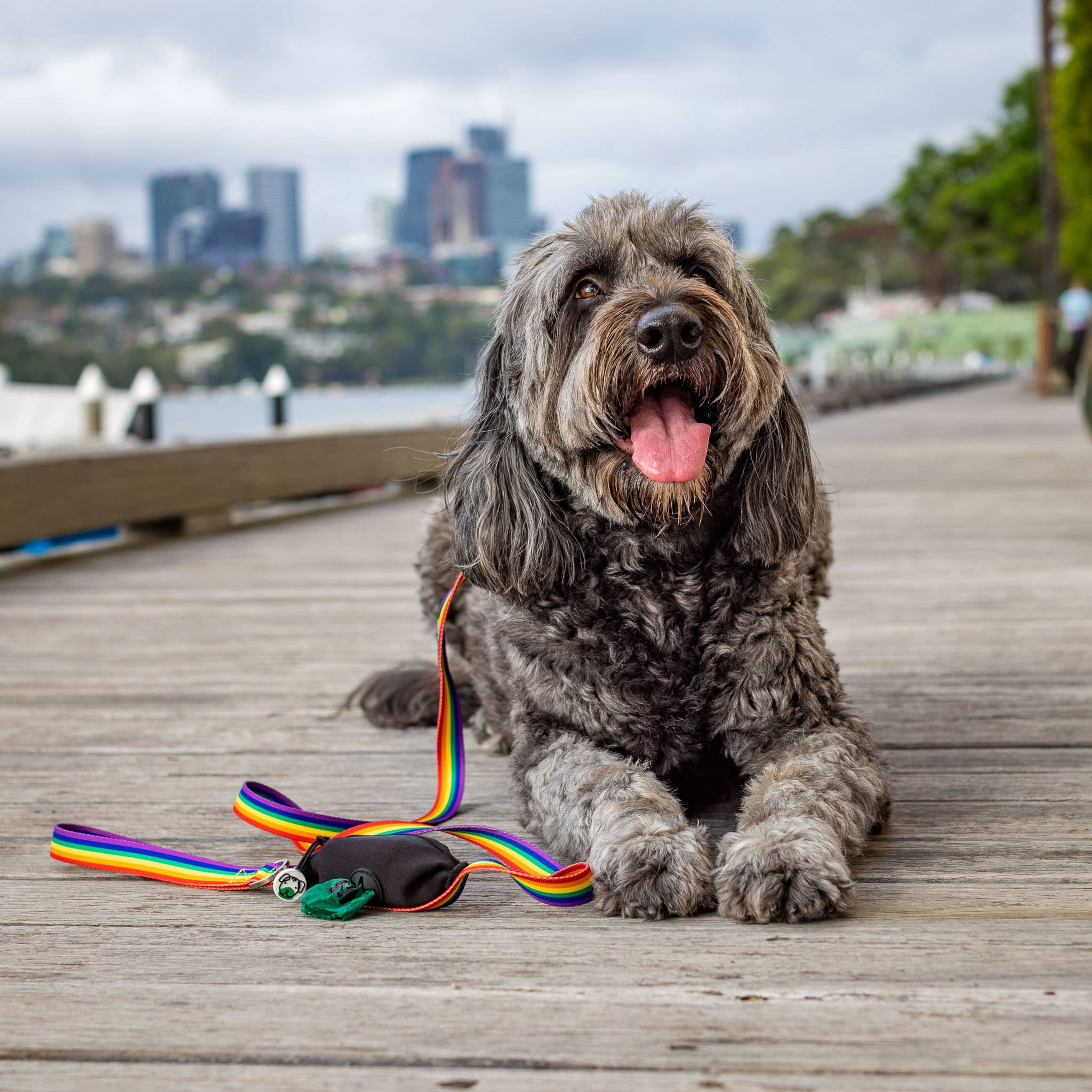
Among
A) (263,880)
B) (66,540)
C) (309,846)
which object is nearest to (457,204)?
(66,540)

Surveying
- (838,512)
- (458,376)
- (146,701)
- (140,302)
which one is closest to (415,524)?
(838,512)

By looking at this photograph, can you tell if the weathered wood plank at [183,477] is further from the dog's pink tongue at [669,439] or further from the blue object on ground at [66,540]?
the dog's pink tongue at [669,439]

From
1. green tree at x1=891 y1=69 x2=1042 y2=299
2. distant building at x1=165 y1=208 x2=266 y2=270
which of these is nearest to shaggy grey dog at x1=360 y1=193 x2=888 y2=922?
distant building at x1=165 y1=208 x2=266 y2=270

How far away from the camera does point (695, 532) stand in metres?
2.89

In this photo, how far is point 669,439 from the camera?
2758mm

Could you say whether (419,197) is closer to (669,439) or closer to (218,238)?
(218,238)

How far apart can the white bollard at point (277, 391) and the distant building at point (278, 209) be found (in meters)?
9.66

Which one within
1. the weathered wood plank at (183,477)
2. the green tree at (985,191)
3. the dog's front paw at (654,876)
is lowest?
the dog's front paw at (654,876)

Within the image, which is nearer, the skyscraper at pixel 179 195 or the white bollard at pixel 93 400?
the white bollard at pixel 93 400

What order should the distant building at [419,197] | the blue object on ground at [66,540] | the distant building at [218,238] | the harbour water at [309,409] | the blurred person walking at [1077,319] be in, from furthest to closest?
the distant building at [419,197] < the blurred person walking at [1077,319] < the distant building at [218,238] < the harbour water at [309,409] < the blue object on ground at [66,540]

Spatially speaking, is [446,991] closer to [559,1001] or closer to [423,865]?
[559,1001]

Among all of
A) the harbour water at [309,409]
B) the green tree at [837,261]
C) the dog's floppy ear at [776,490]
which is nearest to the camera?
the dog's floppy ear at [776,490]

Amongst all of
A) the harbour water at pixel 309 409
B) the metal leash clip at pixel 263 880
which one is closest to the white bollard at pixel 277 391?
the harbour water at pixel 309 409

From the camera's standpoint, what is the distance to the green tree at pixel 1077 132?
78.5 feet
